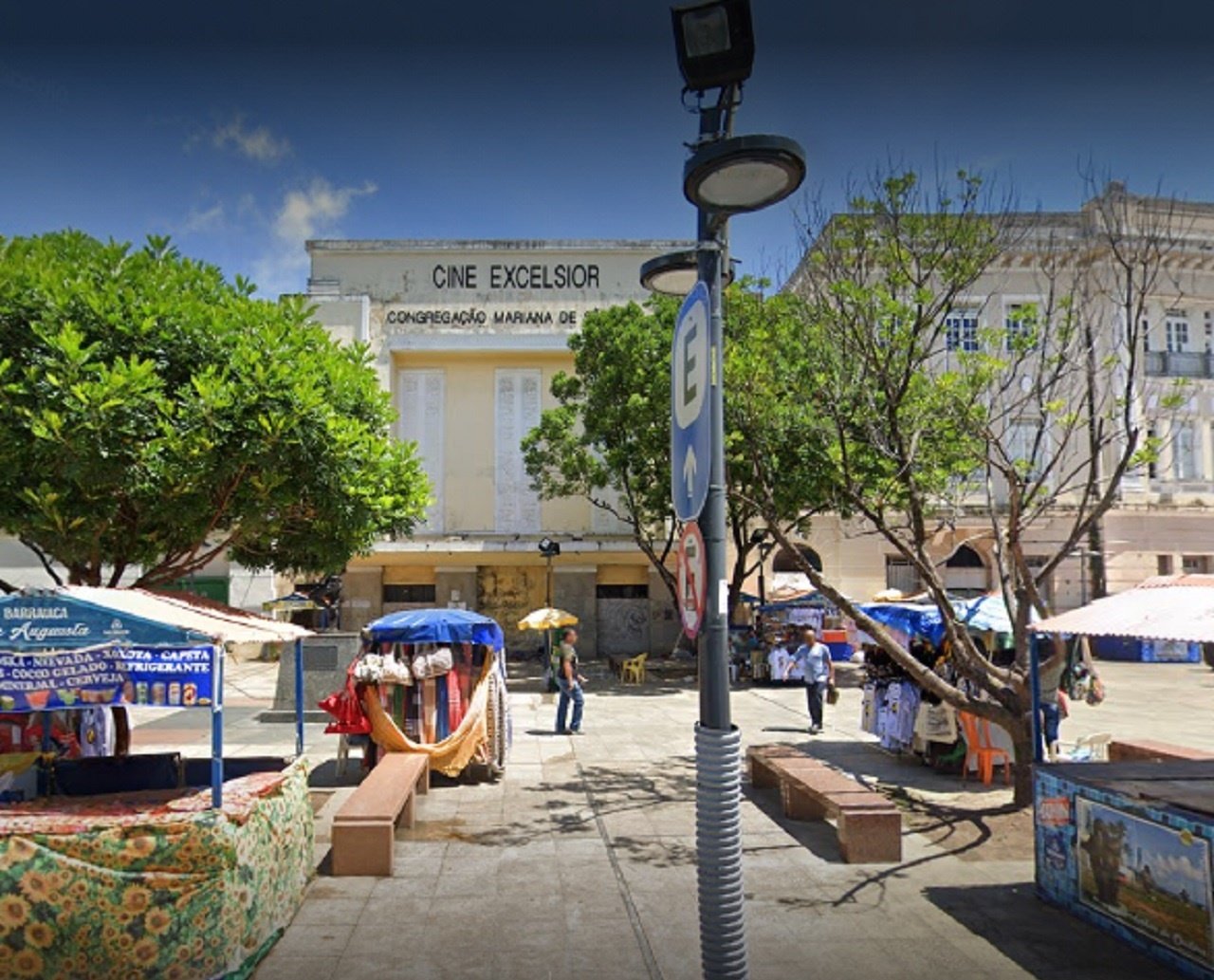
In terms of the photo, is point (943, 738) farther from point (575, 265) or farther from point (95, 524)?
point (575, 265)

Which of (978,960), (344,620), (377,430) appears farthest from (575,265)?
(978,960)

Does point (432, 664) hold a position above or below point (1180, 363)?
below

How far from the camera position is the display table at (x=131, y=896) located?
16.1 ft

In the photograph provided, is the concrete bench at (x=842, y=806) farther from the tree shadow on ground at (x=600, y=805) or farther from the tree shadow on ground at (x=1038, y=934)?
the tree shadow on ground at (x=600, y=805)

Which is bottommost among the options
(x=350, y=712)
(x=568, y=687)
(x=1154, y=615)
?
(x=568, y=687)

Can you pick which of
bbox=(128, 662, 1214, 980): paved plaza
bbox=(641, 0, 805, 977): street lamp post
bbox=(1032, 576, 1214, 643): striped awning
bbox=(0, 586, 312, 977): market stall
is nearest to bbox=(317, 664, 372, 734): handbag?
bbox=(128, 662, 1214, 980): paved plaza

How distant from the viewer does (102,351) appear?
29.8ft

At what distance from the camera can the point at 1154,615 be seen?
6445mm

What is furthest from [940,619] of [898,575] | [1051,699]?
[898,575]

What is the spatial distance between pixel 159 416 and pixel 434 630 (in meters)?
3.86

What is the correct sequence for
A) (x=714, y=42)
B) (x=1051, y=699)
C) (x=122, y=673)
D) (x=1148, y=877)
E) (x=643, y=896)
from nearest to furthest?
(x=714, y=42) < (x=1148, y=877) < (x=122, y=673) < (x=643, y=896) < (x=1051, y=699)

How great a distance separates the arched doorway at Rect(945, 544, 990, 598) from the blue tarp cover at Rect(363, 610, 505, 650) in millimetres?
23384

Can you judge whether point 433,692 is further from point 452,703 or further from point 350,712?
point 350,712

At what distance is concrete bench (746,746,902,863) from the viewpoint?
25.0ft
